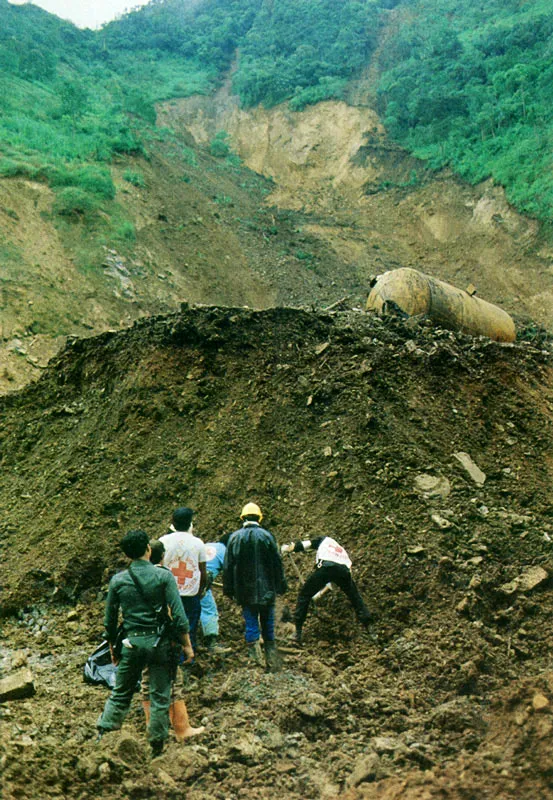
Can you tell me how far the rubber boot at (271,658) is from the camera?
5023mm

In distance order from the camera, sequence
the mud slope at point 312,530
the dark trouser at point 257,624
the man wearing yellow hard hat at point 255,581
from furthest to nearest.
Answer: the dark trouser at point 257,624
the man wearing yellow hard hat at point 255,581
the mud slope at point 312,530

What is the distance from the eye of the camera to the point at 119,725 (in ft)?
13.0

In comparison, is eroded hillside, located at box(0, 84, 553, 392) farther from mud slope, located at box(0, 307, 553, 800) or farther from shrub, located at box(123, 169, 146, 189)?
mud slope, located at box(0, 307, 553, 800)

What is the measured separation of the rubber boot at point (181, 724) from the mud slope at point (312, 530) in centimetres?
10

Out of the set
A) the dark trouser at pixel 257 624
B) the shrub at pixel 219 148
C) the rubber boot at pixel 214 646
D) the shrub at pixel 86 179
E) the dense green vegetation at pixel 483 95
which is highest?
the dense green vegetation at pixel 483 95

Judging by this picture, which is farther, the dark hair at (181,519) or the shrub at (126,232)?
the shrub at (126,232)

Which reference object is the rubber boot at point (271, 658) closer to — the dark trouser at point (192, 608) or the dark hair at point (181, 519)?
the dark trouser at point (192, 608)

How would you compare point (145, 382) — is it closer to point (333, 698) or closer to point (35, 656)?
point (35, 656)

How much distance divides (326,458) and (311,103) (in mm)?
31238

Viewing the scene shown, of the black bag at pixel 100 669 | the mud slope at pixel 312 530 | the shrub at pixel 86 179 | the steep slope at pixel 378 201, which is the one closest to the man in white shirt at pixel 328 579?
the mud slope at pixel 312 530

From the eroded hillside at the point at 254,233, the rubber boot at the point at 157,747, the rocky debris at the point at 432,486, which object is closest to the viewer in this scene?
the rubber boot at the point at 157,747

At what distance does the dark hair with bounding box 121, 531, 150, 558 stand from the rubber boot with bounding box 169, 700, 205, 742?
109cm

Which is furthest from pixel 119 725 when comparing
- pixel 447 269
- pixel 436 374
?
pixel 447 269

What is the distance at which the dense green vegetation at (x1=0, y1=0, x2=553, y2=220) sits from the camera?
2288 cm
